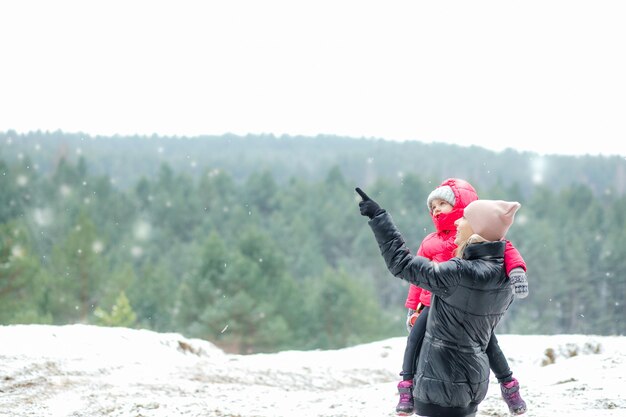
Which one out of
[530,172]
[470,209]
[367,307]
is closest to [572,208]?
[367,307]

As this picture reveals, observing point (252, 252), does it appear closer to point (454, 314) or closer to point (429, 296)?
point (429, 296)

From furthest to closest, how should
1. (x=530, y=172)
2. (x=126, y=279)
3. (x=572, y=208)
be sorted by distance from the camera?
(x=530, y=172), (x=572, y=208), (x=126, y=279)

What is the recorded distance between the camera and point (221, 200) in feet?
249

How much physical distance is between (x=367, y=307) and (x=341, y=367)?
89.1ft

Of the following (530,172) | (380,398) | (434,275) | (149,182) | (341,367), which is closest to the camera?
(434,275)

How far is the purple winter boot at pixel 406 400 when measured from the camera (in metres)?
4.15

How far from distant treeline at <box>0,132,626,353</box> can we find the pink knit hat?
23607mm

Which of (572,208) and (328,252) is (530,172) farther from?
(328,252)

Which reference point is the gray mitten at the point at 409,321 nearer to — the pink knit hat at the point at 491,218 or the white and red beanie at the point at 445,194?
the white and red beanie at the point at 445,194

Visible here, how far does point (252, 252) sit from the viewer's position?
31875 millimetres

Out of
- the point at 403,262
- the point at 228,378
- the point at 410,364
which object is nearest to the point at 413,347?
the point at 410,364

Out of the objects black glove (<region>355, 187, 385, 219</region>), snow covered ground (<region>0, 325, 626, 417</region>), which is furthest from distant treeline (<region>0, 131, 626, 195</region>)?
black glove (<region>355, 187, 385, 219</region>)

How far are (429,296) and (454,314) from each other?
2.05ft

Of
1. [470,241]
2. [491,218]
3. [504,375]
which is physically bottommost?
[504,375]
